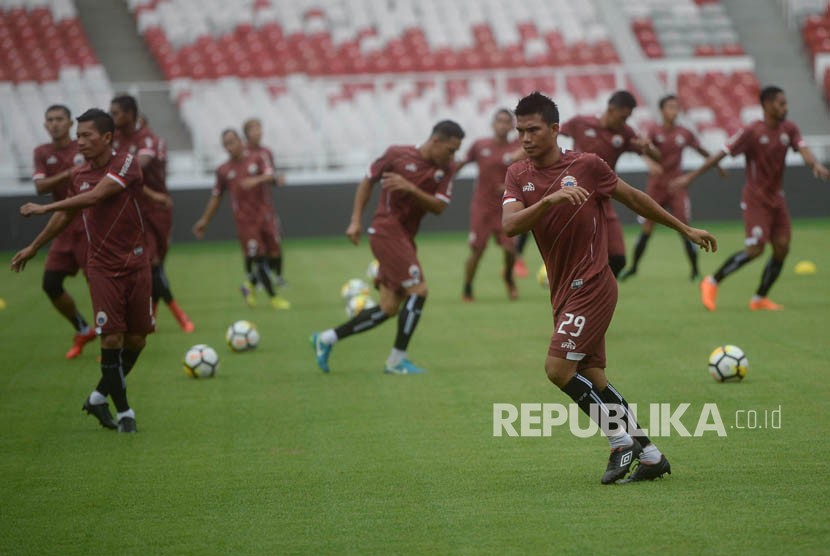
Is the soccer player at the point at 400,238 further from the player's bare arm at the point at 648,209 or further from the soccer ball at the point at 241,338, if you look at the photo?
the player's bare arm at the point at 648,209

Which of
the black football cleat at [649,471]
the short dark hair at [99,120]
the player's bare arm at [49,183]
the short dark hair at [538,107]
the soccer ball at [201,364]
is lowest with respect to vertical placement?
the soccer ball at [201,364]

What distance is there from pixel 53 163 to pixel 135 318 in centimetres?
349

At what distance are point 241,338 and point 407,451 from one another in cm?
472

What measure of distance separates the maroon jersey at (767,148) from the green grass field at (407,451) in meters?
1.41

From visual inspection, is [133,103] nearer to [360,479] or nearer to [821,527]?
[360,479]

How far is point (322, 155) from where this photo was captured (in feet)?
84.6

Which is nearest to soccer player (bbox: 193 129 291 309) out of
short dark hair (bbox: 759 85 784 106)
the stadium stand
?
short dark hair (bbox: 759 85 784 106)

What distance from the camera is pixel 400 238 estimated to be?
10328mm

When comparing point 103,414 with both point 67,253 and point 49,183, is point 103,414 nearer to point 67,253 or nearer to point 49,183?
point 49,183

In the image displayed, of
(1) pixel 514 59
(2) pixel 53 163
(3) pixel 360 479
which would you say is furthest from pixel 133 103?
(1) pixel 514 59

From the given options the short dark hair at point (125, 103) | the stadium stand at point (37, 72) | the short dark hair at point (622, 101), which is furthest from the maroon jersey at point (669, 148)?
the stadium stand at point (37, 72)

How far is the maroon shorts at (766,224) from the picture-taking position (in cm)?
1309

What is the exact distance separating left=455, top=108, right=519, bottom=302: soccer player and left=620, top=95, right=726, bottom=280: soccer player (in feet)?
6.36

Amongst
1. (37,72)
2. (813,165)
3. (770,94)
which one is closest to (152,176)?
(770,94)
